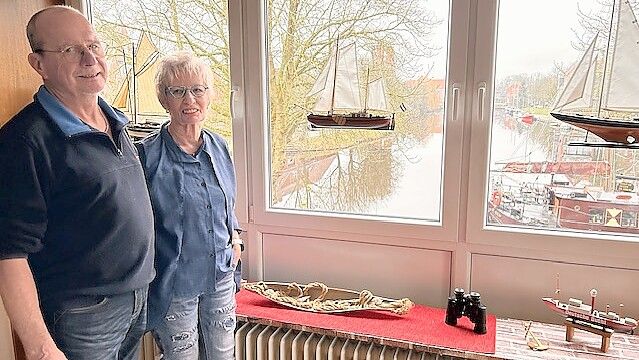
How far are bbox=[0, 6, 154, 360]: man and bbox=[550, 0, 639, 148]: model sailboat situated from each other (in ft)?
Answer: 4.24

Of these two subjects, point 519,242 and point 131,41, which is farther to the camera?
point 131,41

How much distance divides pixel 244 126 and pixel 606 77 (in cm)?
123

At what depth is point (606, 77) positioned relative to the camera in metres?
1.69

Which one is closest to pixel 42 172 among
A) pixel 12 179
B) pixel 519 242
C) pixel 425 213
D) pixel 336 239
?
pixel 12 179

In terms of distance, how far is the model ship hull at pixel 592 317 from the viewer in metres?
1.62

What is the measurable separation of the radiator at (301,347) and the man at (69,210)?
1.94 ft

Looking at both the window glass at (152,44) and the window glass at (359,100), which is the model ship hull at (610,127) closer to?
the window glass at (359,100)

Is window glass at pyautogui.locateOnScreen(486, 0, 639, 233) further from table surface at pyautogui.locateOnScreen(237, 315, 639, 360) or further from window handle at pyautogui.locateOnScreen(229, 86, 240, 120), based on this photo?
window handle at pyautogui.locateOnScreen(229, 86, 240, 120)

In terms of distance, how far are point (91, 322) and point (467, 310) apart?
1.09 m

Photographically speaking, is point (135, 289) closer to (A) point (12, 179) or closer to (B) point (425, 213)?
(A) point (12, 179)

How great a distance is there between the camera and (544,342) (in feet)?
5.48

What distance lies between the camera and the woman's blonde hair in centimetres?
151

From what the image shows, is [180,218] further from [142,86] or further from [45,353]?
[142,86]

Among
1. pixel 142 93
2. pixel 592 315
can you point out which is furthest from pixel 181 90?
pixel 592 315
